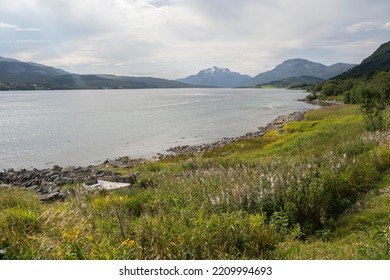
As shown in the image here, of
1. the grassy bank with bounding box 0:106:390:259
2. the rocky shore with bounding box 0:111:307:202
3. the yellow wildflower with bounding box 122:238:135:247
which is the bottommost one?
the rocky shore with bounding box 0:111:307:202

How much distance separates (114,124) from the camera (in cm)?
6869

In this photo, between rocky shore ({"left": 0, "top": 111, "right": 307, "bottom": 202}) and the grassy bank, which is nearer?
the grassy bank

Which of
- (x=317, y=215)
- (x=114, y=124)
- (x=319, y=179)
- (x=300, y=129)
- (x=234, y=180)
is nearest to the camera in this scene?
(x=317, y=215)

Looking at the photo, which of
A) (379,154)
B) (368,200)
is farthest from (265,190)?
(379,154)

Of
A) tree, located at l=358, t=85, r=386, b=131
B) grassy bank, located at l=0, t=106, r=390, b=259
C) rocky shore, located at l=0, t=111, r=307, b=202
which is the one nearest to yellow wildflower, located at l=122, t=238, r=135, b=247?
grassy bank, located at l=0, t=106, r=390, b=259

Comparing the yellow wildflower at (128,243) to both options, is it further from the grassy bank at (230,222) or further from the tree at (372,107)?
the tree at (372,107)

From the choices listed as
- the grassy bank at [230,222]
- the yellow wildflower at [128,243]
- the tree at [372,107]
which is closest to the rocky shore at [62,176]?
the grassy bank at [230,222]

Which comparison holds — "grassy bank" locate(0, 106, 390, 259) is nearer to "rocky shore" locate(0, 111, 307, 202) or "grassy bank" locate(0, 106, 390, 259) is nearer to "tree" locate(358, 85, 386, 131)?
"rocky shore" locate(0, 111, 307, 202)

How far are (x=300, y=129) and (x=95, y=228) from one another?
138 feet

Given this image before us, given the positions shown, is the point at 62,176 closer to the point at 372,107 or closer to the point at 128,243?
the point at 128,243

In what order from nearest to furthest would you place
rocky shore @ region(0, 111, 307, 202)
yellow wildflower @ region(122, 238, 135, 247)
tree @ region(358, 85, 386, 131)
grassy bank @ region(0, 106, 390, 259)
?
yellow wildflower @ region(122, 238, 135, 247) < grassy bank @ region(0, 106, 390, 259) < rocky shore @ region(0, 111, 307, 202) < tree @ region(358, 85, 386, 131)

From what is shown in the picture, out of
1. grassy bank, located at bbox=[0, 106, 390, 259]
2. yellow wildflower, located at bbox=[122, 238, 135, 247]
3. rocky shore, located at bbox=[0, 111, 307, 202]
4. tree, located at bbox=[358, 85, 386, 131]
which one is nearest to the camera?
yellow wildflower, located at bbox=[122, 238, 135, 247]
